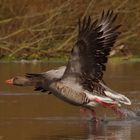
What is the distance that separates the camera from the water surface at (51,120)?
9328 mm

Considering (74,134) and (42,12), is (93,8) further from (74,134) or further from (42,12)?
(74,134)

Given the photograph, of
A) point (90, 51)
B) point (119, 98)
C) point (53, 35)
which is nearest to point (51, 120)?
point (119, 98)

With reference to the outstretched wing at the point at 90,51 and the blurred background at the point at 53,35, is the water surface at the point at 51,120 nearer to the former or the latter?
the outstretched wing at the point at 90,51

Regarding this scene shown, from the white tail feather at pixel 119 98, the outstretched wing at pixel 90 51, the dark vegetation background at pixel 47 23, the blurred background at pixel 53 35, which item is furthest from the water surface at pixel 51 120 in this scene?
the dark vegetation background at pixel 47 23

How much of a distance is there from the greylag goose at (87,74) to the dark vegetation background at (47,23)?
496 inches

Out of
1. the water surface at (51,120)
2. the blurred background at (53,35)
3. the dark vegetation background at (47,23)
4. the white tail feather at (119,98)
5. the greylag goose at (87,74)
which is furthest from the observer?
the dark vegetation background at (47,23)

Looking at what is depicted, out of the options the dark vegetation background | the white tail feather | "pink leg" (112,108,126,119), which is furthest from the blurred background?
"pink leg" (112,108,126,119)

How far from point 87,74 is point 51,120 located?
92cm

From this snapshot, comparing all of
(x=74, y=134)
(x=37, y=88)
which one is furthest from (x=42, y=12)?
(x=74, y=134)

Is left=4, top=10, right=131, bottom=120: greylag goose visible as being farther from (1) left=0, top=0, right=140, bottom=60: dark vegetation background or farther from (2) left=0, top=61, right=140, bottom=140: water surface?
(1) left=0, top=0, right=140, bottom=60: dark vegetation background

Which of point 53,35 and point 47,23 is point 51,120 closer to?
point 47,23

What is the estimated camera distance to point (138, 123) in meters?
10.5

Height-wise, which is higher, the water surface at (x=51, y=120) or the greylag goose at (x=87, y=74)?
the greylag goose at (x=87, y=74)

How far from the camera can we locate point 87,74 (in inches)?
443
